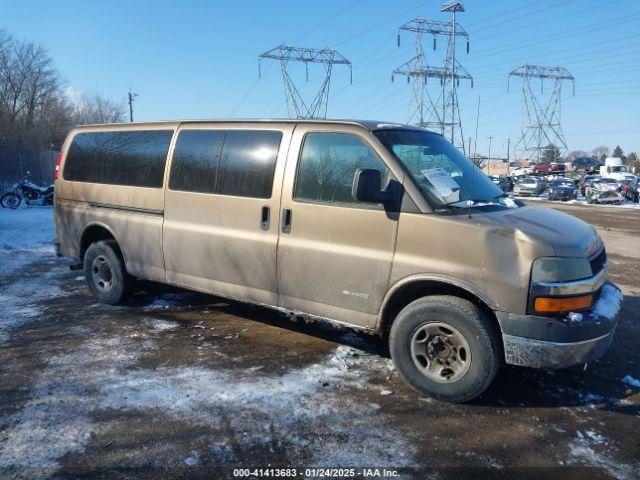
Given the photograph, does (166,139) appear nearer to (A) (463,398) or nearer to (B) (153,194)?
(B) (153,194)

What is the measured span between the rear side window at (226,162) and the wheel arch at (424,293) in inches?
58.5

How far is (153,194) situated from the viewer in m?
5.36

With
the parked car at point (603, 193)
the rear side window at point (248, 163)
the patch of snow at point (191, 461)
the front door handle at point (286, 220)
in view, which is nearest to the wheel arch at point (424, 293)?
the front door handle at point (286, 220)

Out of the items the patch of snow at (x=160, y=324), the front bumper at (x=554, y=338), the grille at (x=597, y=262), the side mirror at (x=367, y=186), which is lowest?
the patch of snow at (x=160, y=324)

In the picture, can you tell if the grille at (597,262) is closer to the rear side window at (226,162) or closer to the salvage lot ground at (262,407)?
the salvage lot ground at (262,407)

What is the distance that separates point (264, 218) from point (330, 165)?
79cm

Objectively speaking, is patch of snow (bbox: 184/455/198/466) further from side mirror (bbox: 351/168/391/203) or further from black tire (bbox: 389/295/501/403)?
side mirror (bbox: 351/168/391/203)

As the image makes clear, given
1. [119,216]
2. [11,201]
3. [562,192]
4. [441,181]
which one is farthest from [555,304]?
[562,192]

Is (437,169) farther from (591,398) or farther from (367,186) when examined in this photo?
(591,398)

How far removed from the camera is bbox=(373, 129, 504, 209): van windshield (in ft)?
13.0

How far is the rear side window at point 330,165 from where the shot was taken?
416cm

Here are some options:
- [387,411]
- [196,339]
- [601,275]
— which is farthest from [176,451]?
[601,275]

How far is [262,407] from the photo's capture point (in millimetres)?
3596

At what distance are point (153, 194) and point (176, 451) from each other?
307 cm
